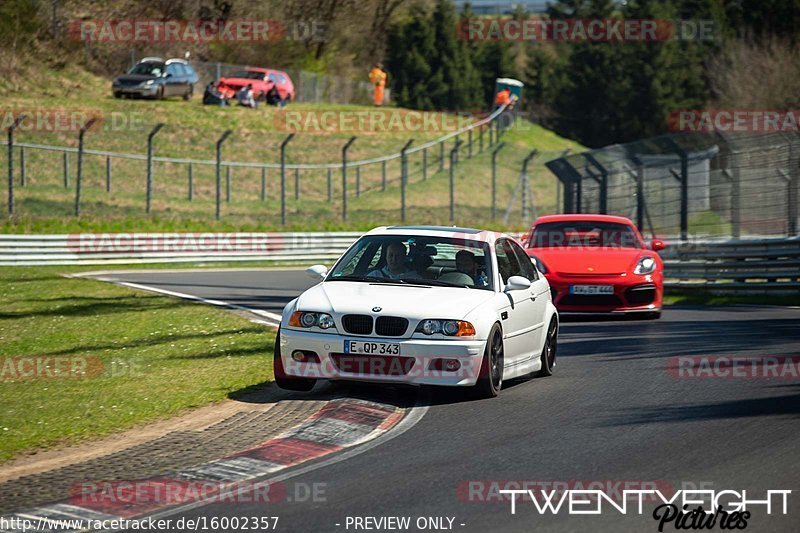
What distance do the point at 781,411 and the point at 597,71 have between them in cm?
7880

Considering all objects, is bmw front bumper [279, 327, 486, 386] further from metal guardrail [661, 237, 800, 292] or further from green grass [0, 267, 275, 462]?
metal guardrail [661, 237, 800, 292]

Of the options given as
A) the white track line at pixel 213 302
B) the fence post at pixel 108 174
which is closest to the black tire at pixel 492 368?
the white track line at pixel 213 302

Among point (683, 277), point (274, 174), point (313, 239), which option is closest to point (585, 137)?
point (274, 174)

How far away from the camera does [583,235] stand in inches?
740

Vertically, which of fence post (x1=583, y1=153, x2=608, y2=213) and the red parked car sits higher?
the red parked car

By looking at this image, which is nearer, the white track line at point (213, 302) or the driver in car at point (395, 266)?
the driver in car at point (395, 266)

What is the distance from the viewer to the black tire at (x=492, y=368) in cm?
1035

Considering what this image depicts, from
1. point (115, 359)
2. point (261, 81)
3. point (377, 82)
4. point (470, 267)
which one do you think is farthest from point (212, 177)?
point (470, 267)

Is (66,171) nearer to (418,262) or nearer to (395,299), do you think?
(418,262)

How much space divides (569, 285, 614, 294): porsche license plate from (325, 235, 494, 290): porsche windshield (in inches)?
245

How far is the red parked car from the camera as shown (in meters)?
53.2

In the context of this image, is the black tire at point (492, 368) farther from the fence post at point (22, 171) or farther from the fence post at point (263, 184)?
the fence post at point (263, 184)

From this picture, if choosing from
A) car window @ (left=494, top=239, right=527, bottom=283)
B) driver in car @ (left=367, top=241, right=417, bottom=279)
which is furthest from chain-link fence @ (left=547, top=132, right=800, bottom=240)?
driver in car @ (left=367, top=241, right=417, bottom=279)

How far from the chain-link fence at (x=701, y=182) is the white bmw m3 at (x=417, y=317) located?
44.8 ft
